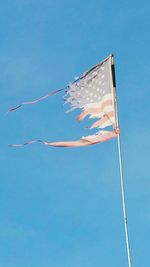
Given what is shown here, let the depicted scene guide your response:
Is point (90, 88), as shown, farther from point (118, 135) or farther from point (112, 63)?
point (118, 135)

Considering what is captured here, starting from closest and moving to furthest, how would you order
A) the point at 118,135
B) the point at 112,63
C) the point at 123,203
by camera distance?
the point at 123,203 → the point at 118,135 → the point at 112,63

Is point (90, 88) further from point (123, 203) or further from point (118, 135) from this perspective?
point (123, 203)

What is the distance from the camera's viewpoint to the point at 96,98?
33375 millimetres

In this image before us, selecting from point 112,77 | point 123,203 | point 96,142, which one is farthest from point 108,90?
point 123,203

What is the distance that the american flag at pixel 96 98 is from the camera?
105ft

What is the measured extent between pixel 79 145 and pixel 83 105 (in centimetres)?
243

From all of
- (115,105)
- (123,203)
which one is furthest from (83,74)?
(123,203)

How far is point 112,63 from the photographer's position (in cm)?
3303

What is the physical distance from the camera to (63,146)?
31469 millimetres

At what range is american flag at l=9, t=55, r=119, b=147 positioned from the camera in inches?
1255

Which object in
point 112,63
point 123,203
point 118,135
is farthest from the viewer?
point 112,63

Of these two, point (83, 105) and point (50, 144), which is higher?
point (83, 105)

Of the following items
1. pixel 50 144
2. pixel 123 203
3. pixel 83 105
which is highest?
pixel 83 105

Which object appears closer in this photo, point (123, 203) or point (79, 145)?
point (123, 203)
